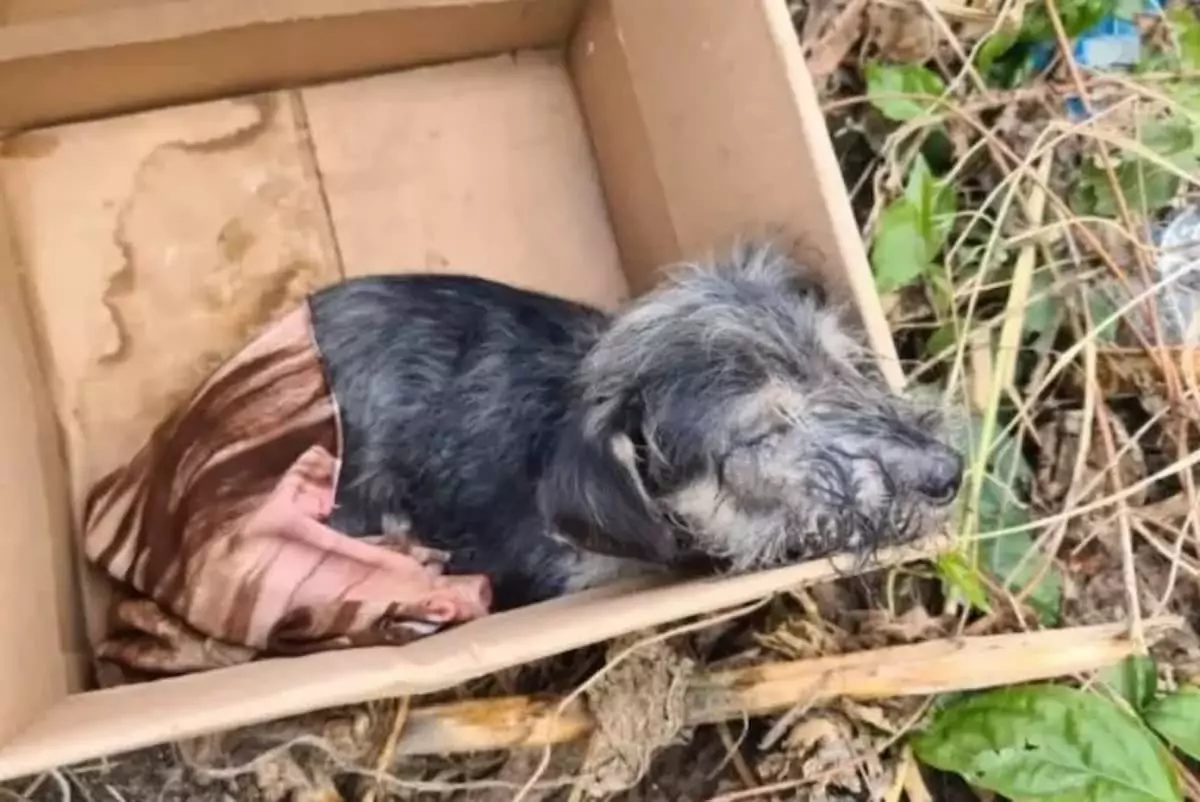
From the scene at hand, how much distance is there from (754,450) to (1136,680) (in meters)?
0.56

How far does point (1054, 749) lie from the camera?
172 cm

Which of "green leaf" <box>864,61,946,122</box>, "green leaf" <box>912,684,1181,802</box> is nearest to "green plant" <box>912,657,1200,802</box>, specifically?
"green leaf" <box>912,684,1181,802</box>

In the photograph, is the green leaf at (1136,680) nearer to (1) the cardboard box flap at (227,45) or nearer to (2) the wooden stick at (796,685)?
(2) the wooden stick at (796,685)

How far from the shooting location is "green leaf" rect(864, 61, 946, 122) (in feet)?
6.38

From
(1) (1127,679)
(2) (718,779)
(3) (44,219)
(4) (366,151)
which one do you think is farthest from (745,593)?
(3) (44,219)

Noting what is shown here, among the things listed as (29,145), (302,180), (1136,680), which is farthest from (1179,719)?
(29,145)

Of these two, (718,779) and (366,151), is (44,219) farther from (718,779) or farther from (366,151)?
(718,779)

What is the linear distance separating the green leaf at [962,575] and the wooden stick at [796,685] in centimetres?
5

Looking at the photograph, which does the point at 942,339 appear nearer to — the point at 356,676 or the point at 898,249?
the point at 898,249

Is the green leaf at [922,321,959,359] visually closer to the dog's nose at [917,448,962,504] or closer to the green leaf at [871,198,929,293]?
the green leaf at [871,198,929,293]

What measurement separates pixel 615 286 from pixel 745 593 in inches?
29.2

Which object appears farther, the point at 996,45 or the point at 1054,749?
the point at 996,45

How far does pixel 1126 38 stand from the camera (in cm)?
207

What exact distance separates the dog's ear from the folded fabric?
20 centimetres
